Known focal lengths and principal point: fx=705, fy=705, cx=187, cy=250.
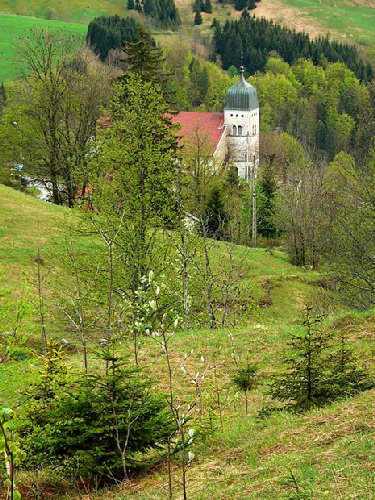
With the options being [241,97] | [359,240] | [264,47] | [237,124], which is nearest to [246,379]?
[359,240]

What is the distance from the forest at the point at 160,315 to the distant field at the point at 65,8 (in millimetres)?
99318

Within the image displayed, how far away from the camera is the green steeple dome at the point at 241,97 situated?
87.1m

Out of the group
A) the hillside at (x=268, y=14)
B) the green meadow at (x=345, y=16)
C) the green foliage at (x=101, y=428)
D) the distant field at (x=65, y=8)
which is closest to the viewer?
the green foliage at (x=101, y=428)

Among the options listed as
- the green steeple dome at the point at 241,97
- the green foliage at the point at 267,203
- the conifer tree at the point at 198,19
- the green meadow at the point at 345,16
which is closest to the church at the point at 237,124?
the green steeple dome at the point at 241,97

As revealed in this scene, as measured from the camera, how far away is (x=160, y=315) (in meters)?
8.59

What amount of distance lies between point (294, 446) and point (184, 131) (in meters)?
75.2

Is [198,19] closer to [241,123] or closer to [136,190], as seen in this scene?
[241,123]

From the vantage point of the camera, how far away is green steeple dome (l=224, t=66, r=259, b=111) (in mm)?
87062

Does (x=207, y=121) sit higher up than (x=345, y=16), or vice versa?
(x=345, y=16)

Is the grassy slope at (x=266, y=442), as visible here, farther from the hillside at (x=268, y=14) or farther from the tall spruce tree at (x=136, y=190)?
the hillside at (x=268, y=14)

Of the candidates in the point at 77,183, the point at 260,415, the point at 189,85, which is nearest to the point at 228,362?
the point at 260,415

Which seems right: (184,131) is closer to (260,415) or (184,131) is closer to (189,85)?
(189,85)

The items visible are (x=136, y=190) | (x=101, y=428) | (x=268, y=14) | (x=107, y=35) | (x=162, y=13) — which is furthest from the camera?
(x=268, y=14)

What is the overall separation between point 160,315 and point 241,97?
267ft
